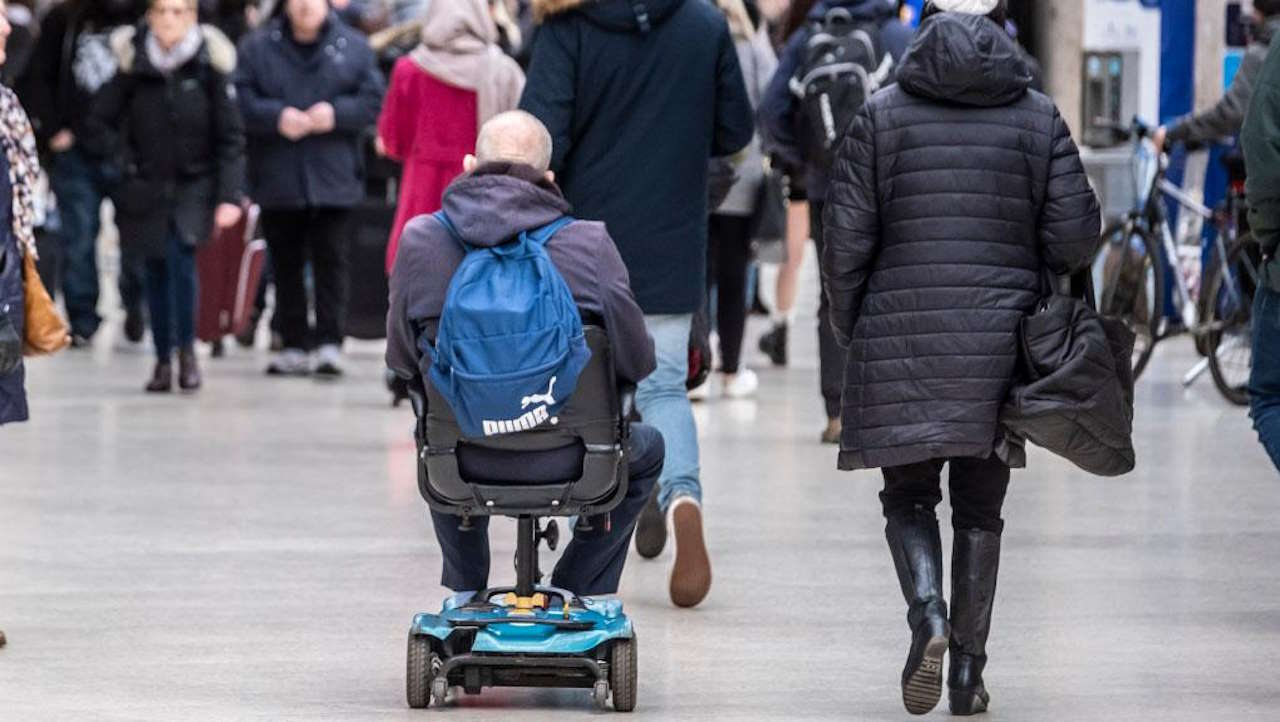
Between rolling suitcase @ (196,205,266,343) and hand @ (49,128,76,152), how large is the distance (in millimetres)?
1022

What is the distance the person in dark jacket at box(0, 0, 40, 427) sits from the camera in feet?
23.5

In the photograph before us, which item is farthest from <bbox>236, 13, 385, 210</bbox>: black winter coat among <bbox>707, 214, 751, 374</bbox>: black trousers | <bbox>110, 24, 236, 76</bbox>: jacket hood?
<bbox>707, 214, 751, 374</bbox>: black trousers

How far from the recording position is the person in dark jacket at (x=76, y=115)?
52.6ft

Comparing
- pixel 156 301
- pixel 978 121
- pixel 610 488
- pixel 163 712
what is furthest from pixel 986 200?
pixel 156 301

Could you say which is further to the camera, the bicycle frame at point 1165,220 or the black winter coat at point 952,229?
the bicycle frame at point 1165,220

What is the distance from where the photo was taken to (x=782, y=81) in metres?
11.8

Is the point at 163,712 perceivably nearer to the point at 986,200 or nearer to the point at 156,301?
the point at 986,200

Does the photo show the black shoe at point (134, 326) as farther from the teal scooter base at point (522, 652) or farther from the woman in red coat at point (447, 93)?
the teal scooter base at point (522, 652)

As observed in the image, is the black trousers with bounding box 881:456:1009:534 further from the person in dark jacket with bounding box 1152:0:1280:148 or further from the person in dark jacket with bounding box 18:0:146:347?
the person in dark jacket with bounding box 18:0:146:347

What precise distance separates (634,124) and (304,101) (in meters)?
7.11

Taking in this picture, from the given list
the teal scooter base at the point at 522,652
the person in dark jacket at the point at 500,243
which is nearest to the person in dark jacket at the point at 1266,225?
the person in dark jacket at the point at 500,243

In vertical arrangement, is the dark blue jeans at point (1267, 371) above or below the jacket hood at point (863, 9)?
below

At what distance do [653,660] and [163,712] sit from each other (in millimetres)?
1330

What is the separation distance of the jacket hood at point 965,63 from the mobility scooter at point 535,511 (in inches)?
37.5
